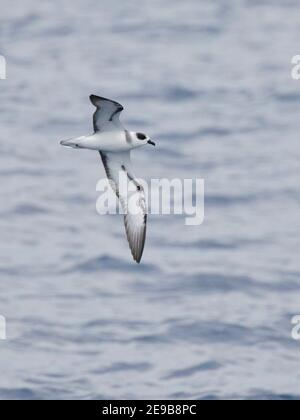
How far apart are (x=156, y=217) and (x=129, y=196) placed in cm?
2015

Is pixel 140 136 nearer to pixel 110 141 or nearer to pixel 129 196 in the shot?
pixel 110 141

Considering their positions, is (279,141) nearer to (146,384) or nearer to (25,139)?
(25,139)

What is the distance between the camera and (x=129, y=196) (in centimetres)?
2083

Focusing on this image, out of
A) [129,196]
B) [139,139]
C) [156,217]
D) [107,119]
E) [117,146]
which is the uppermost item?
[156,217]

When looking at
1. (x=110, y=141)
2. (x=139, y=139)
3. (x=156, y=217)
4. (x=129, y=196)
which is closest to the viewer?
A: (x=110, y=141)

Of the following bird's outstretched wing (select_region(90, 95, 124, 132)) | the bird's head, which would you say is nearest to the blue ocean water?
the bird's head

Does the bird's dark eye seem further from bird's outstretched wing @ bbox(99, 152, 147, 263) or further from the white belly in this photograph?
bird's outstretched wing @ bbox(99, 152, 147, 263)

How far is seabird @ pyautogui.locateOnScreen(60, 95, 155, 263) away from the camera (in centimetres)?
1861

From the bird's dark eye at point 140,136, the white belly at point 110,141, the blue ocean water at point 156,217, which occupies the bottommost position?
the white belly at point 110,141

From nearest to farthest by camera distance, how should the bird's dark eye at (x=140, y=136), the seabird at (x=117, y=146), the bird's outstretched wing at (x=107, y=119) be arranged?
the seabird at (x=117, y=146) → the bird's outstretched wing at (x=107, y=119) → the bird's dark eye at (x=140, y=136)

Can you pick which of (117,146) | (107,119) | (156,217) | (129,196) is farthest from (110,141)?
(156,217)

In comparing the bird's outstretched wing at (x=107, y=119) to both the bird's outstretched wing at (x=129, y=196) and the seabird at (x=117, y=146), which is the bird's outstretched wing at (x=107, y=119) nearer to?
the seabird at (x=117, y=146)

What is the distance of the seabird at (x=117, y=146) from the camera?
61.1 feet

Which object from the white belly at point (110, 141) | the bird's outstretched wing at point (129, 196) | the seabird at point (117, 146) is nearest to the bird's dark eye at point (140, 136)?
the seabird at point (117, 146)
